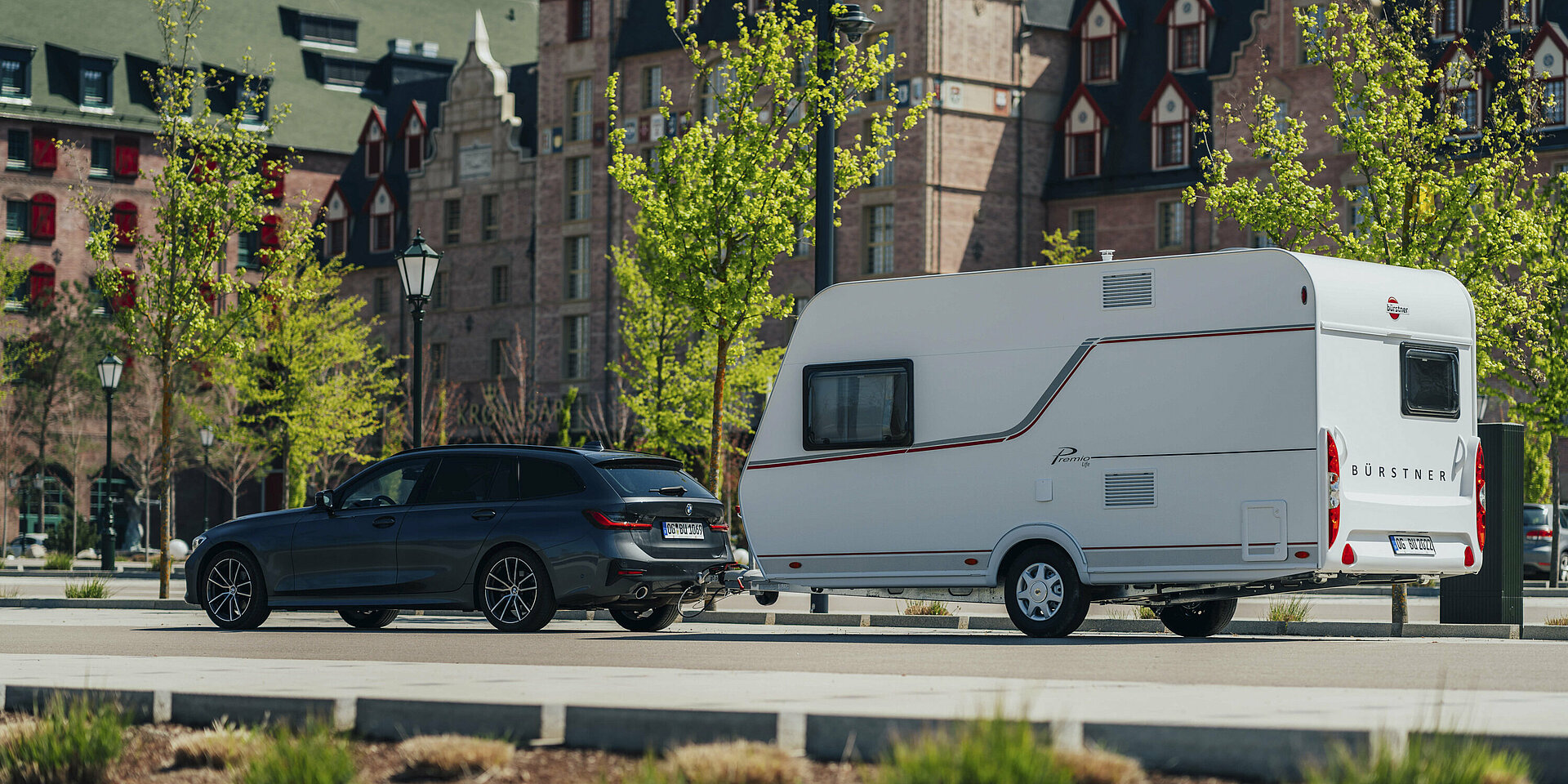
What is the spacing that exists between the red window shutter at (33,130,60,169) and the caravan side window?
59.5 meters

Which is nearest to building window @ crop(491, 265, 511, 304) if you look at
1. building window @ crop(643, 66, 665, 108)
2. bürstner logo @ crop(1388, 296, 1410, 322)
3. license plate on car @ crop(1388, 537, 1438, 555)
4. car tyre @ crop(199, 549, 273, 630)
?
building window @ crop(643, 66, 665, 108)

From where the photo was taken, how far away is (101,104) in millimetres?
71688

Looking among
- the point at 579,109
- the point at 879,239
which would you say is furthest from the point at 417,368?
the point at 579,109

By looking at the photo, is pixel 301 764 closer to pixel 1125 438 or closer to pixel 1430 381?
pixel 1125 438

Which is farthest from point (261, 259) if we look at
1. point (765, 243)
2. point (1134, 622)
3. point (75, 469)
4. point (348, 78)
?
point (348, 78)

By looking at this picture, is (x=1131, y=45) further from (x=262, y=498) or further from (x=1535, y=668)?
(x=1535, y=668)

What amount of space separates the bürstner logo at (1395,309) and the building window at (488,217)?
5422cm

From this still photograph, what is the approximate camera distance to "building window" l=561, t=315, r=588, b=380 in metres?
63.1

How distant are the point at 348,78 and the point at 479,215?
48.7 feet

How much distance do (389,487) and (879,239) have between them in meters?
39.2

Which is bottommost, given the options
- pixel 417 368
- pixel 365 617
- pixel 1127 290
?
pixel 365 617

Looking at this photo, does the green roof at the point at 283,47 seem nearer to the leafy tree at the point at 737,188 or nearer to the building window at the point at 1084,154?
the building window at the point at 1084,154

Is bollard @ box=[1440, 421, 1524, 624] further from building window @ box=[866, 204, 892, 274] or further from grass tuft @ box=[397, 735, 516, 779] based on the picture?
building window @ box=[866, 204, 892, 274]

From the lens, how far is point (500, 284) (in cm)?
6738
